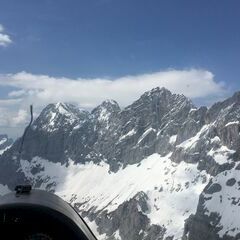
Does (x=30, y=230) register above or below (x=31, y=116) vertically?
below

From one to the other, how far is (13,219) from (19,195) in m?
2.10

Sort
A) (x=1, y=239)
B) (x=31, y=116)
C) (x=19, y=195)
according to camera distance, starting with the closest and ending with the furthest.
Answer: (x=1, y=239), (x=19, y=195), (x=31, y=116)

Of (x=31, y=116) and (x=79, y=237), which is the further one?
(x=31, y=116)

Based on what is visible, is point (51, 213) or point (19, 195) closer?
point (51, 213)

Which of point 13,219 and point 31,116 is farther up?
point 31,116

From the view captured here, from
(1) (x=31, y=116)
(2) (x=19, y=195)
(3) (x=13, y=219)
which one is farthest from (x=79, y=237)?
(1) (x=31, y=116)

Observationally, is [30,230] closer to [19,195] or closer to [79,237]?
[79,237]

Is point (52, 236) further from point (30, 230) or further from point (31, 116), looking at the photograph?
point (31, 116)

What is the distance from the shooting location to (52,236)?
8.91 meters

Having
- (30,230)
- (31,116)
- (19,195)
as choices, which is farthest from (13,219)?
(31,116)

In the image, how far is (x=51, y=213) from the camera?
9.16m

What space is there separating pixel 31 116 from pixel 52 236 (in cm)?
418

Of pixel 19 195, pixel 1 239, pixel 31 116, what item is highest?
pixel 31 116

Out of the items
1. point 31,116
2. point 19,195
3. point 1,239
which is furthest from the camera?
point 31,116
